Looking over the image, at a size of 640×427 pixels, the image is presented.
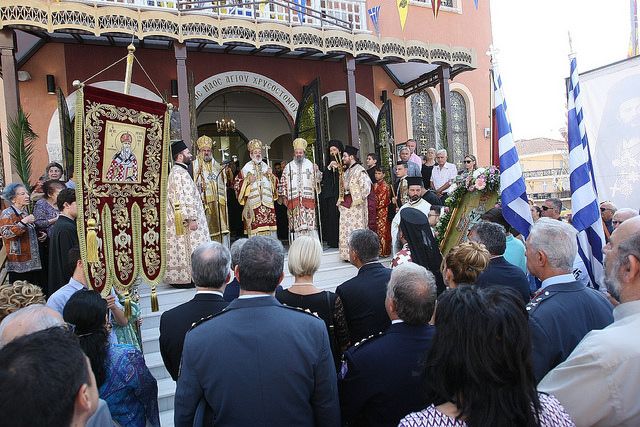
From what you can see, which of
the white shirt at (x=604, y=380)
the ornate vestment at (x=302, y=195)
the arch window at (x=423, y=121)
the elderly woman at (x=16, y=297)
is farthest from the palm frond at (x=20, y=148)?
the arch window at (x=423, y=121)

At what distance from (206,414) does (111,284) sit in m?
2.30

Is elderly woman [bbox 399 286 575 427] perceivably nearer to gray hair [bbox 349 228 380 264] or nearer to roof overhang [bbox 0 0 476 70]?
gray hair [bbox 349 228 380 264]

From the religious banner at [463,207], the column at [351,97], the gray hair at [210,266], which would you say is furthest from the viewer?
the column at [351,97]

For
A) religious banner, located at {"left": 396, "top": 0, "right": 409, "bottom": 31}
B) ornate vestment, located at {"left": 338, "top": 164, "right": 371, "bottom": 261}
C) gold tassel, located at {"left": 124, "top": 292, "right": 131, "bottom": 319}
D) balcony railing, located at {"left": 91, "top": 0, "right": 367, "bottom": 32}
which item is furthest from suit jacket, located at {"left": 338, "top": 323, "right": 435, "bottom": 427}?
religious banner, located at {"left": 396, "top": 0, "right": 409, "bottom": 31}

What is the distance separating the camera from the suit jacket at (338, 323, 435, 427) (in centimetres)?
218

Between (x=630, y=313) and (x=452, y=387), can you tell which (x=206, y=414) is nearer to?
(x=452, y=387)

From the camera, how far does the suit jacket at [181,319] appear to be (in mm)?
2818

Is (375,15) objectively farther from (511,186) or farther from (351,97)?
(511,186)

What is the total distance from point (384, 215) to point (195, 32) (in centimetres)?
431

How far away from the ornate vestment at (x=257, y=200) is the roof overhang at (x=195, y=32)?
216cm

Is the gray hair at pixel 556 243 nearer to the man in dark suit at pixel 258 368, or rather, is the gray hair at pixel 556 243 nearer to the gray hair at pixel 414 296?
the gray hair at pixel 414 296

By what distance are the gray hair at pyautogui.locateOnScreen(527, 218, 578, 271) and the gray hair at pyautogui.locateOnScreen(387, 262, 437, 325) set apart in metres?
0.67

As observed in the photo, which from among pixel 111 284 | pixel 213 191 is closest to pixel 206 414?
pixel 111 284

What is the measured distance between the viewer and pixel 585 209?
4328 mm
